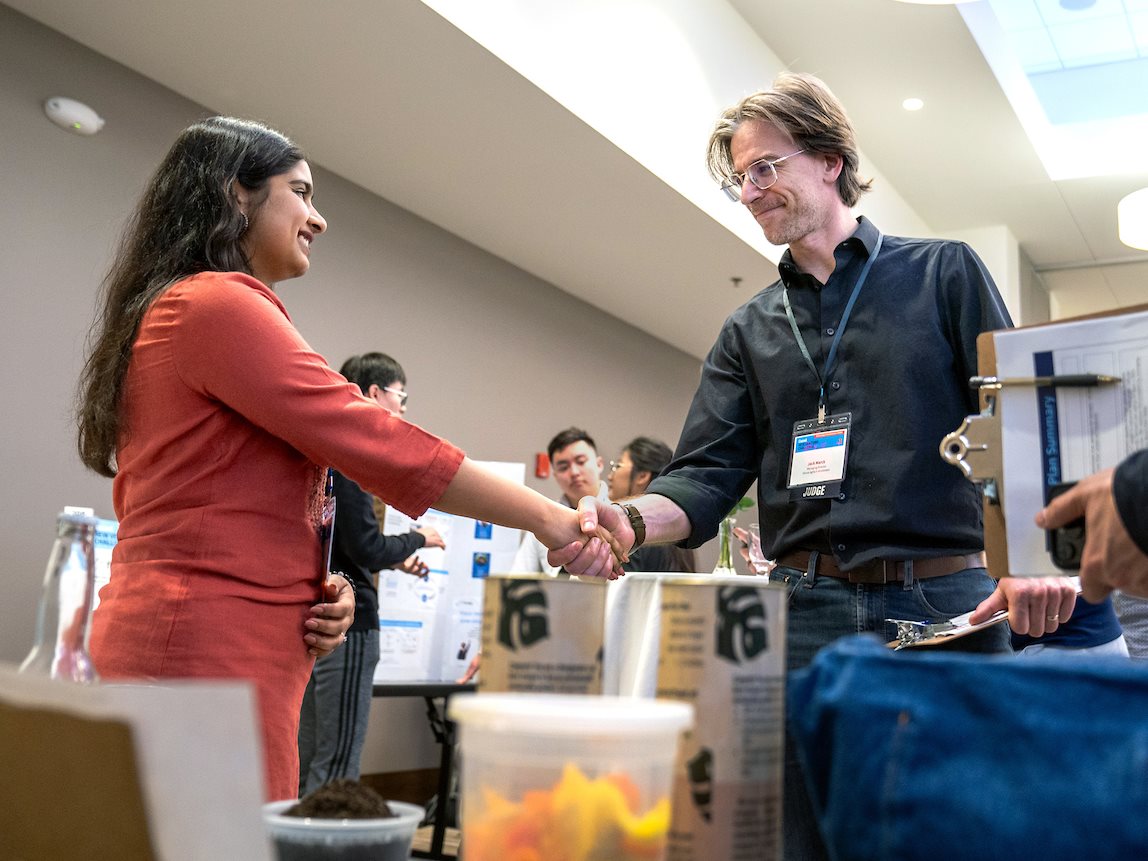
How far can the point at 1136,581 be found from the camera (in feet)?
2.81

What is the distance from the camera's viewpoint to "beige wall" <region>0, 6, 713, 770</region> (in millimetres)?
3729

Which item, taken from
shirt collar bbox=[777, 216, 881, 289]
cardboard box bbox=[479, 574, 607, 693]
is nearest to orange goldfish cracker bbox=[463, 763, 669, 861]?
cardboard box bbox=[479, 574, 607, 693]

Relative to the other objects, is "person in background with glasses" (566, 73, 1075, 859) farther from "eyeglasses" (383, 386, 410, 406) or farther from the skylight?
the skylight

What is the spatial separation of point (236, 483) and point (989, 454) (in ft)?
2.83

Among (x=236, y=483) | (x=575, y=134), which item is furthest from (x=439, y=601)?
(x=236, y=483)

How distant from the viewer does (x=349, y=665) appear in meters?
3.70

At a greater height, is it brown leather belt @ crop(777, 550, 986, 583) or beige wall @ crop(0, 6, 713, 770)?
beige wall @ crop(0, 6, 713, 770)

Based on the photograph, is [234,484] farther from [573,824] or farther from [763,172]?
[763,172]

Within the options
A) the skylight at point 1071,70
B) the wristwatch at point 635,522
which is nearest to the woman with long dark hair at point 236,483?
the wristwatch at point 635,522

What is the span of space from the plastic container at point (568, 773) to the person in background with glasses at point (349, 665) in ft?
10.2

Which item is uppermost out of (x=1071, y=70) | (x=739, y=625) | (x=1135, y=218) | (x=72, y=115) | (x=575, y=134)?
(x=1071, y=70)

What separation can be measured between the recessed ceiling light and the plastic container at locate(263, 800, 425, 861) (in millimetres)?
6328

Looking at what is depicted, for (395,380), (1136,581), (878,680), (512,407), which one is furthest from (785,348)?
(512,407)

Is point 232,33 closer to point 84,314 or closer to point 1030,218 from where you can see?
point 84,314
